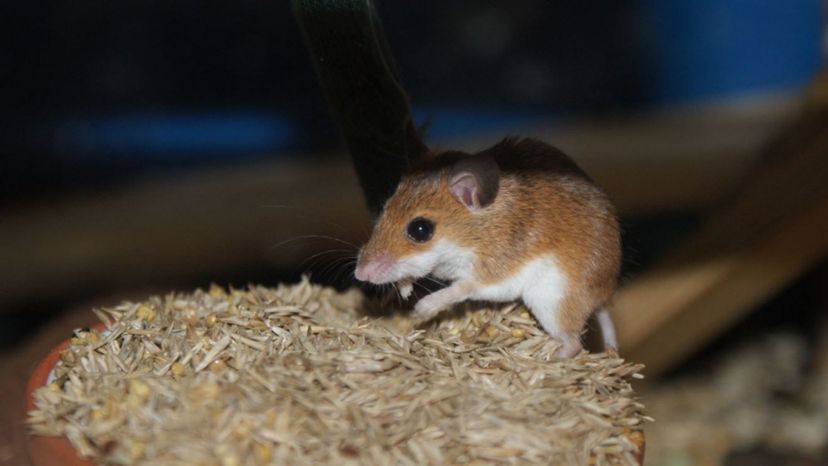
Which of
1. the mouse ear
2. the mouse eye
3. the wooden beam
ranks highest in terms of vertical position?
the mouse ear

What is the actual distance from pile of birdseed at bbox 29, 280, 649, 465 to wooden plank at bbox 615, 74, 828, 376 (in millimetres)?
1617

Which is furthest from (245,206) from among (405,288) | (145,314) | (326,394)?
(326,394)

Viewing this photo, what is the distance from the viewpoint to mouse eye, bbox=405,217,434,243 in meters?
2.30

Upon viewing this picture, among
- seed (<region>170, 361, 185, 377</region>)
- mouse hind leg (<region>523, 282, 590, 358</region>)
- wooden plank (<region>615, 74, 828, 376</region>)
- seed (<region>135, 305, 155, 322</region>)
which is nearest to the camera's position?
seed (<region>170, 361, 185, 377</region>)

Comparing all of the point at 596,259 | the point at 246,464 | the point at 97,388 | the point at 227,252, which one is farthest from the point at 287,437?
the point at 227,252

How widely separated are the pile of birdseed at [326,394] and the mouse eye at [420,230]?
9.4 inches

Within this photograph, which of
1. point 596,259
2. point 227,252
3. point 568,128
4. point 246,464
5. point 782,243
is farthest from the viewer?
point 568,128

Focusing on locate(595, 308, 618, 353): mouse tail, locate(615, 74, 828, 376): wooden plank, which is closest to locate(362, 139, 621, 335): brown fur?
locate(595, 308, 618, 353): mouse tail

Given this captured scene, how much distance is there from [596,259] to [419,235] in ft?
1.45

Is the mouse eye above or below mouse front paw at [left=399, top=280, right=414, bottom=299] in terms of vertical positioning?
above

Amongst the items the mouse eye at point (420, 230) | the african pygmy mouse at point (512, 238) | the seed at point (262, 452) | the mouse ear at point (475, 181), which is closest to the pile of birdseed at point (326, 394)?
the seed at point (262, 452)

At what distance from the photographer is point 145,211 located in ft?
15.8

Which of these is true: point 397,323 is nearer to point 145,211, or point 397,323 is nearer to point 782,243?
point 782,243

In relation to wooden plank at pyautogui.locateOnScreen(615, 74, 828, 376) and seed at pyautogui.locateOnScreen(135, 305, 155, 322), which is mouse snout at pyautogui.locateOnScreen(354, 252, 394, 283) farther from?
wooden plank at pyautogui.locateOnScreen(615, 74, 828, 376)
